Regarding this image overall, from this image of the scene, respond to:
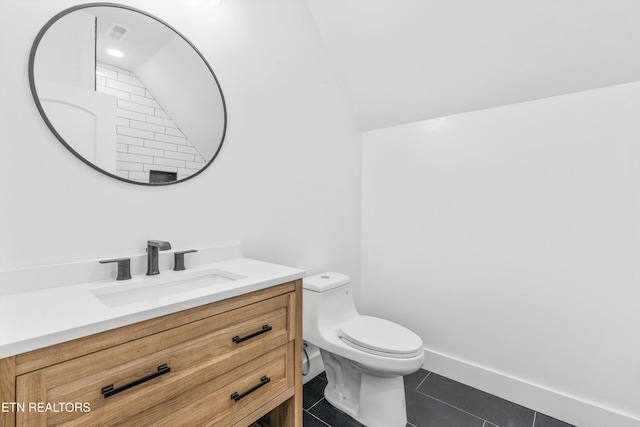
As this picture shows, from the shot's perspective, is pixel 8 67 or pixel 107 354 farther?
pixel 8 67

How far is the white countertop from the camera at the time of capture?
0.63m

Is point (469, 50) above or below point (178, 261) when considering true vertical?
above

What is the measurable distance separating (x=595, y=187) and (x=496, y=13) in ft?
3.46

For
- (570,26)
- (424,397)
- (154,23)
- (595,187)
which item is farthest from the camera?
(424,397)

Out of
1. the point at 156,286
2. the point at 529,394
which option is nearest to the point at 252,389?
the point at 156,286

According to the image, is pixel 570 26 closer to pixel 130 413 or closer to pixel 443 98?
pixel 443 98

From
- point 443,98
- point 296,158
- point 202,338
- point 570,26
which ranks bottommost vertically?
point 202,338

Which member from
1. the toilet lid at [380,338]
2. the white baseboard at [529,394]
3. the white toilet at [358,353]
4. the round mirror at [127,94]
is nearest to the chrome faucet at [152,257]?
the round mirror at [127,94]

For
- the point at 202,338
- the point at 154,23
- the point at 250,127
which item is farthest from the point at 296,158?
the point at 202,338

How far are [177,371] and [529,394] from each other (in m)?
1.96

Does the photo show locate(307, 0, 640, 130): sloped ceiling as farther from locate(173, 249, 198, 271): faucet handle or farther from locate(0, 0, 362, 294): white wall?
locate(173, 249, 198, 271): faucet handle

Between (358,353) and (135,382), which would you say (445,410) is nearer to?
(358,353)

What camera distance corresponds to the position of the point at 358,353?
150cm

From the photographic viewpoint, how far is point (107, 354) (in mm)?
720
